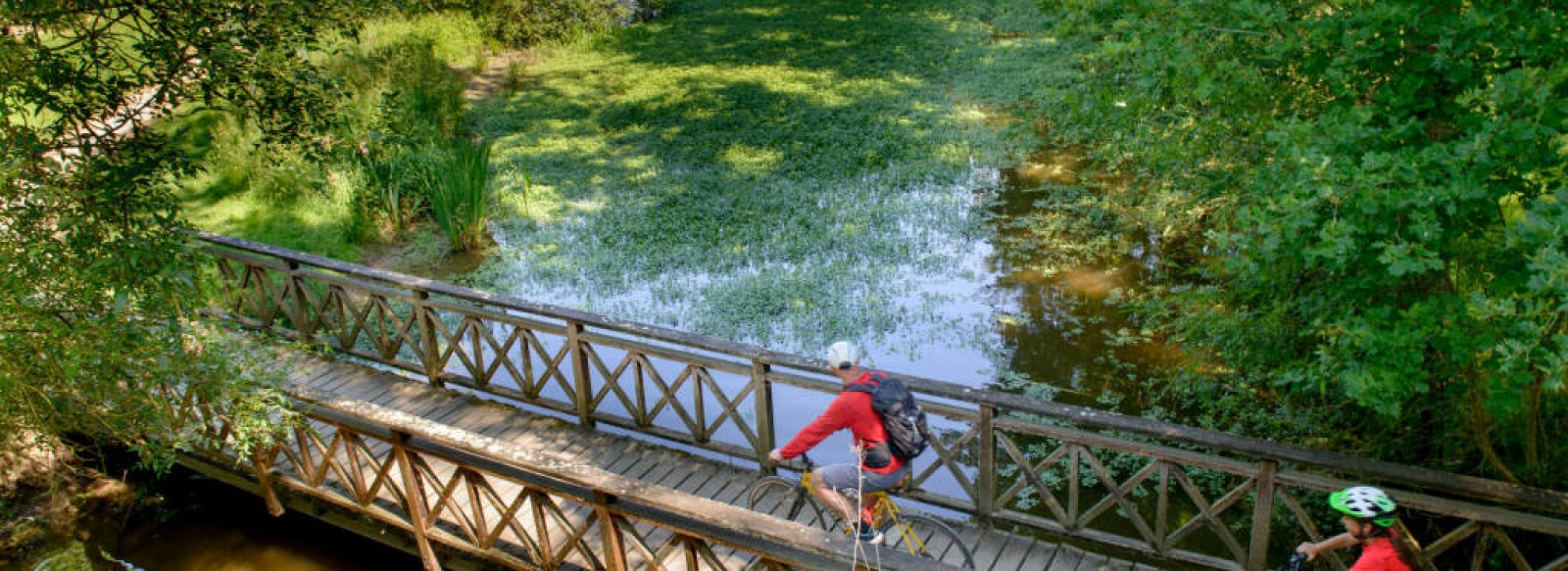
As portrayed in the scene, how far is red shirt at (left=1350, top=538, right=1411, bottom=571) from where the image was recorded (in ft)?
14.7

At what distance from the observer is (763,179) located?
49.3 feet

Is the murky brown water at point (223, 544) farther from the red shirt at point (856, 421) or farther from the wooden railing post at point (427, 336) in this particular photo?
the red shirt at point (856, 421)

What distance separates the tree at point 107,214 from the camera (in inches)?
215

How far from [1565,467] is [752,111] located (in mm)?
14311

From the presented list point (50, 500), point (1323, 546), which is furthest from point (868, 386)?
point (50, 500)

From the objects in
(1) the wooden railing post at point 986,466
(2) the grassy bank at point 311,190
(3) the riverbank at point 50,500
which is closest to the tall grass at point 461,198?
(2) the grassy bank at point 311,190

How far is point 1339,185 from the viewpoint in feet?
15.1

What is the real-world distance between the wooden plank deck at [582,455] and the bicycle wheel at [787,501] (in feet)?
0.25

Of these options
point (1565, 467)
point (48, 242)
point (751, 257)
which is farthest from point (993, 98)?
point (48, 242)

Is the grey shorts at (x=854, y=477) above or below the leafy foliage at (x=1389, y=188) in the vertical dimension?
below

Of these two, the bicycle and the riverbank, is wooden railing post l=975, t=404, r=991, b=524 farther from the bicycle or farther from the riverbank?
the riverbank

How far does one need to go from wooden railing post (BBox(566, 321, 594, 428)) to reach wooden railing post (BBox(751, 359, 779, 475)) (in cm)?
145

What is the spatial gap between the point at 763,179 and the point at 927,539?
9.55 m

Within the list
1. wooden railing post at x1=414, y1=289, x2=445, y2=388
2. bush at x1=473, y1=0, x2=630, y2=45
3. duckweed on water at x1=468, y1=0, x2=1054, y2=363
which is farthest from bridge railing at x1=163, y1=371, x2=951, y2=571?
bush at x1=473, y1=0, x2=630, y2=45
